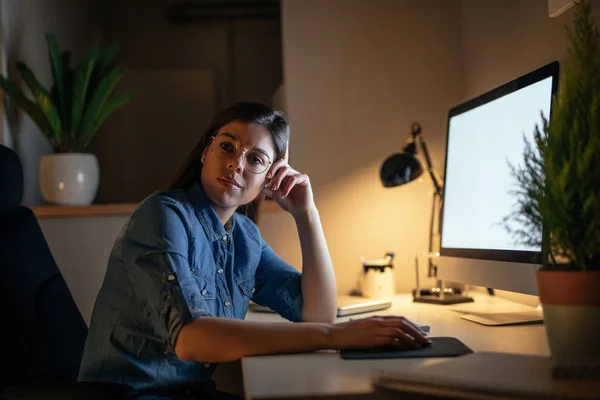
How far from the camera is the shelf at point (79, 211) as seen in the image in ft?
6.88

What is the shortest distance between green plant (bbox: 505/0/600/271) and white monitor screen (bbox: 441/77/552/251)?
39cm

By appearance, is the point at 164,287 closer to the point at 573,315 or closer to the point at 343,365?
the point at 343,365

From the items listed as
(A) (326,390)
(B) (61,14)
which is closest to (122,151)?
(B) (61,14)

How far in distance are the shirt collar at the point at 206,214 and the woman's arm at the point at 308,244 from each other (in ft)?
0.54

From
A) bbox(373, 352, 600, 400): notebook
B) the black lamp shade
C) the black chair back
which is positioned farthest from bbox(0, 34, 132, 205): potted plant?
bbox(373, 352, 600, 400): notebook

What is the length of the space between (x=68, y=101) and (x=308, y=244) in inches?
40.0

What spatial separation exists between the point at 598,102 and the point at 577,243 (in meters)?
0.19

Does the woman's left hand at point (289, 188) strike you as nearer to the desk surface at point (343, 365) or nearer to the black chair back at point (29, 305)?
the desk surface at point (343, 365)

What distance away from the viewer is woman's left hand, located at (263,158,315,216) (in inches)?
61.2

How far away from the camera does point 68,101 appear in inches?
85.6

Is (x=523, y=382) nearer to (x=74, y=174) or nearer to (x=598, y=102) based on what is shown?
(x=598, y=102)

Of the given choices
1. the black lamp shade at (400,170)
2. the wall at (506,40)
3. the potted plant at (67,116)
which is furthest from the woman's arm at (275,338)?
the potted plant at (67,116)

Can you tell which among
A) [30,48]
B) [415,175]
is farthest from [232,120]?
[30,48]

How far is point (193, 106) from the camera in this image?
3.03 metres
